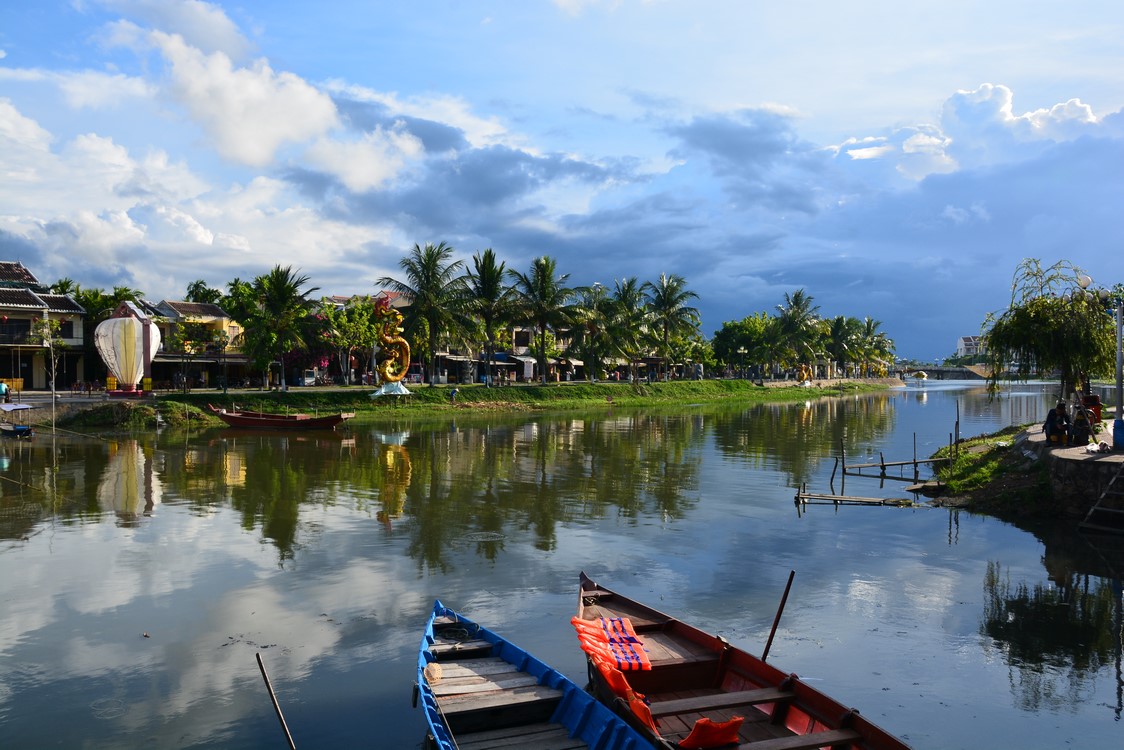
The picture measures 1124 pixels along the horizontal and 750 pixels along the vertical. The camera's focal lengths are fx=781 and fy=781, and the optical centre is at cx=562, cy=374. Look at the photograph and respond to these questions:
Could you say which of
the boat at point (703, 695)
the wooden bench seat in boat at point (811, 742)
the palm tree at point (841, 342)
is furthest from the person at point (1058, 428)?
the palm tree at point (841, 342)

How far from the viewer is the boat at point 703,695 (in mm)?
7488

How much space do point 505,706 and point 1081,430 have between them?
20.9 metres

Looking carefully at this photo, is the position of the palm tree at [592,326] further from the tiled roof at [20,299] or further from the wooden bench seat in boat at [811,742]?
the wooden bench seat in boat at [811,742]

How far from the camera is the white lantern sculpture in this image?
44.1 metres

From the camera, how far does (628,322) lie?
69312 millimetres

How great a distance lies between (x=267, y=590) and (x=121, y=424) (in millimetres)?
33987

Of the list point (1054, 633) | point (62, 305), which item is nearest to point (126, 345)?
point (62, 305)

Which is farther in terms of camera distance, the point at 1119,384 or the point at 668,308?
the point at 668,308

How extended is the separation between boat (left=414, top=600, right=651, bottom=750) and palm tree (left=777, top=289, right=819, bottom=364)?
87818 millimetres

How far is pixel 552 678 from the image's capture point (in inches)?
351

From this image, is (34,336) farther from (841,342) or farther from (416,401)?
(841,342)

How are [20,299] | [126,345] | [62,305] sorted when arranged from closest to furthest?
[126,345] → [20,299] → [62,305]

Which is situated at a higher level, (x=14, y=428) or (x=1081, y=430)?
(x=1081, y=430)

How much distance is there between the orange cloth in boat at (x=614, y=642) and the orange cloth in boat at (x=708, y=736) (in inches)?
66.9
